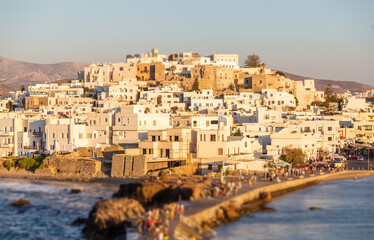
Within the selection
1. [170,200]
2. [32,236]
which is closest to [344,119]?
[170,200]

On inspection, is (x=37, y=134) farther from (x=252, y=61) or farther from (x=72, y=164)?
(x=252, y=61)

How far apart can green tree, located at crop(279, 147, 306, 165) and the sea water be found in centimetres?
1864

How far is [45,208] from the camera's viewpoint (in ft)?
128

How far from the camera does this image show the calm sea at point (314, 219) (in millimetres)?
32312

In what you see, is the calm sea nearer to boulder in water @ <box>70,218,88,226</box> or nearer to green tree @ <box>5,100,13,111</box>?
boulder in water @ <box>70,218,88,226</box>

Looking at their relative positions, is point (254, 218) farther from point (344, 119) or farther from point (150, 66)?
point (150, 66)

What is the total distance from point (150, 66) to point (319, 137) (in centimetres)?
4791

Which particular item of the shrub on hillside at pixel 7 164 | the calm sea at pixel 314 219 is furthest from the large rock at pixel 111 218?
the shrub on hillside at pixel 7 164

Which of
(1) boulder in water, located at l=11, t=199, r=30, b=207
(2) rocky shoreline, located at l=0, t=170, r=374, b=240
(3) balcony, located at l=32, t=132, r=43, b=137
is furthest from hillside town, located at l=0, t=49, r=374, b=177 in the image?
(1) boulder in water, located at l=11, t=199, r=30, b=207

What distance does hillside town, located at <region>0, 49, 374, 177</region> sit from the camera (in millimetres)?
52000

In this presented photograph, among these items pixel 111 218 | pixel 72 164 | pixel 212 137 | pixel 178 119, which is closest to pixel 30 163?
pixel 72 164

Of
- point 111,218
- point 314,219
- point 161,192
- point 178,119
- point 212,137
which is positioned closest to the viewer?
Result: point 111,218

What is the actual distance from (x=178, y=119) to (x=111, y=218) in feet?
113

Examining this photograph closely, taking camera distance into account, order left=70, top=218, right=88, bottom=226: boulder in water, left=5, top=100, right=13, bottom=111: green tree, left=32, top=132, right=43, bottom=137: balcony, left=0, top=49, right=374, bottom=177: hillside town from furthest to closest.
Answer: left=5, top=100, right=13, bottom=111: green tree
left=32, top=132, right=43, bottom=137: balcony
left=0, top=49, right=374, bottom=177: hillside town
left=70, top=218, right=88, bottom=226: boulder in water
